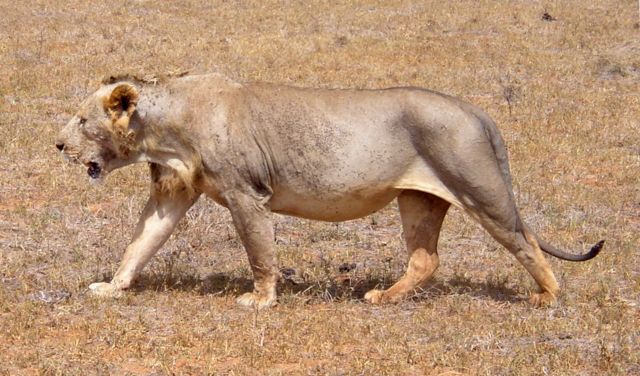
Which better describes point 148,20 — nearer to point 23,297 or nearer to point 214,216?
point 214,216

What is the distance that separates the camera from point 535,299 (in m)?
6.29

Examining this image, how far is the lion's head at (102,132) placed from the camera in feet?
19.8

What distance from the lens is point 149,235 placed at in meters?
6.45

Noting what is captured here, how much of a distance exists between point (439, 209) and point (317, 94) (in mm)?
1226

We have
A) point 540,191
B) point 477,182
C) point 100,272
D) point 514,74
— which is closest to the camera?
point 477,182

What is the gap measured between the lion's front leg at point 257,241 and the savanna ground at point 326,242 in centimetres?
16

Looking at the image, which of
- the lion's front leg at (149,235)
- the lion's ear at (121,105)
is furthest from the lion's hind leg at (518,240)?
the lion's ear at (121,105)

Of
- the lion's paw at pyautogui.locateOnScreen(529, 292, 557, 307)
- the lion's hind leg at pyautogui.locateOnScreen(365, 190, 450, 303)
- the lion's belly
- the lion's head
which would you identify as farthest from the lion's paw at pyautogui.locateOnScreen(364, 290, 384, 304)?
the lion's head

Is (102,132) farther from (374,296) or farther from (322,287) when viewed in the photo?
(374,296)

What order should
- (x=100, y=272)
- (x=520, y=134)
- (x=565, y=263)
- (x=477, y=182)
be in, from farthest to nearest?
1. (x=520, y=134)
2. (x=565, y=263)
3. (x=100, y=272)
4. (x=477, y=182)

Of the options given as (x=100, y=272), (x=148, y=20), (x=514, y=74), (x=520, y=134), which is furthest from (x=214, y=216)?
(x=148, y=20)

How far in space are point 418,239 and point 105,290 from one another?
90.3 inches

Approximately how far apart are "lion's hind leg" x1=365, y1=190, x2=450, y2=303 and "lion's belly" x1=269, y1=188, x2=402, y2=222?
8.7 inches

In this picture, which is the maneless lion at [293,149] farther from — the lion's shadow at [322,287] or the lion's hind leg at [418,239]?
the lion's shadow at [322,287]
